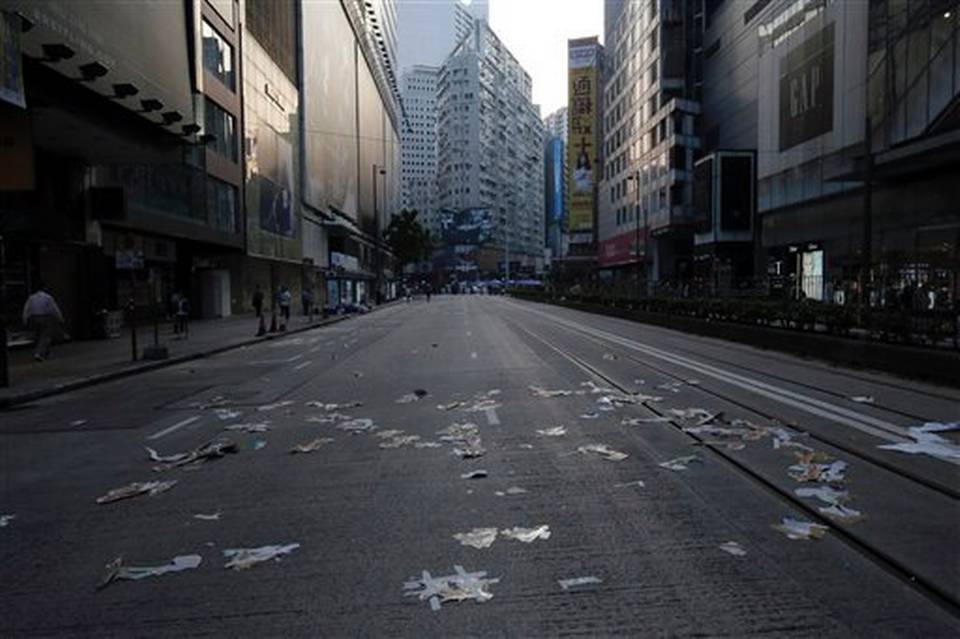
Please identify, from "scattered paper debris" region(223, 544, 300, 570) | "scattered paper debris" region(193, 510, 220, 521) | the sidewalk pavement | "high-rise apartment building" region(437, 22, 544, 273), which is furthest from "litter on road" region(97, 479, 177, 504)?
"high-rise apartment building" region(437, 22, 544, 273)

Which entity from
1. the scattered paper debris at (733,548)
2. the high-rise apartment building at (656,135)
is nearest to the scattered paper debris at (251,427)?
the scattered paper debris at (733,548)

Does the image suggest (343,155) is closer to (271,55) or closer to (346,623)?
(271,55)

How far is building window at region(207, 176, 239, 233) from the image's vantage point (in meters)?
44.2

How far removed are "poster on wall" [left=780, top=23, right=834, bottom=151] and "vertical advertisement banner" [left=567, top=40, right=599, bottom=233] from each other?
72850 millimetres

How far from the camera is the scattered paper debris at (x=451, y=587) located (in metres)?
4.95

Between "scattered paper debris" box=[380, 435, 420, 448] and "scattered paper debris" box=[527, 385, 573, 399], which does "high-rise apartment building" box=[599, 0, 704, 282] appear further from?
"scattered paper debris" box=[380, 435, 420, 448]

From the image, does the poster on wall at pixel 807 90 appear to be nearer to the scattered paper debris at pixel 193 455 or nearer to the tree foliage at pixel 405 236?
the scattered paper debris at pixel 193 455

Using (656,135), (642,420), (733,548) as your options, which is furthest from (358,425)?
(656,135)

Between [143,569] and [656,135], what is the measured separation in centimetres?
8844

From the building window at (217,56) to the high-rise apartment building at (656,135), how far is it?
125ft

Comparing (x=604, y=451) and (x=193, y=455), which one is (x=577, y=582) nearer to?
(x=604, y=451)

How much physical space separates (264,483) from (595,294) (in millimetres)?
50062

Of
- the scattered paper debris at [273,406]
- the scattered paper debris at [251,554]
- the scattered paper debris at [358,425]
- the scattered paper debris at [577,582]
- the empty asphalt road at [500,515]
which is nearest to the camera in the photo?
the empty asphalt road at [500,515]

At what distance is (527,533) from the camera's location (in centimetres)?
616
